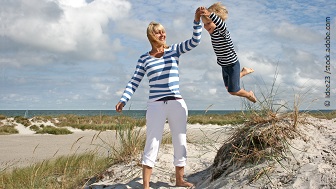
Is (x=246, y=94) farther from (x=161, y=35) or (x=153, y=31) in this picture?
(x=153, y=31)

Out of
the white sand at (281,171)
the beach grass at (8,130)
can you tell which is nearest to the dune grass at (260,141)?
the white sand at (281,171)

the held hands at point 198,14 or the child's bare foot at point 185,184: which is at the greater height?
the held hands at point 198,14

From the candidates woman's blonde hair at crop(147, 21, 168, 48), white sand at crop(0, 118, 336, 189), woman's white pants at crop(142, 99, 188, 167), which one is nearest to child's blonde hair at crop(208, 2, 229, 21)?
woman's blonde hair at crop(147, 21, 168, 48)

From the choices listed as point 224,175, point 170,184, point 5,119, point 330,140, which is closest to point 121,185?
point 170,184

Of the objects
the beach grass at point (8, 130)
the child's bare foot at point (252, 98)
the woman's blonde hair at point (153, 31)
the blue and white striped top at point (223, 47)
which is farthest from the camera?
the beach grass at point (8, 130)

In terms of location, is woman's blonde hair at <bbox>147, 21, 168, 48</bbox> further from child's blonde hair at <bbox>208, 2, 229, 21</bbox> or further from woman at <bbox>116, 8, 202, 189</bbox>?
child's blonde hair at <bbox>208, 2, 229, 21</bbox>

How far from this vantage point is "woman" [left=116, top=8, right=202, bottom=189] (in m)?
4.40

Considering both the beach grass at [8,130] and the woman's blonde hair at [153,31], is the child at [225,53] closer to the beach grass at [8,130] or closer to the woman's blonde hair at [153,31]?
the woman's blonde hair at [153,31]

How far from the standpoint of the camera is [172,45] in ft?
15.3

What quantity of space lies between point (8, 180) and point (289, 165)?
4.89 metres

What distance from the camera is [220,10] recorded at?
202 inches

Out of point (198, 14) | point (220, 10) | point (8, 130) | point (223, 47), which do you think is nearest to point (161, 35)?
point (198, 14)

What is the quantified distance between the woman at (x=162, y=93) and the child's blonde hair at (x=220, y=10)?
845 mm

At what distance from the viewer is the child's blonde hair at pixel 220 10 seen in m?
5.12
